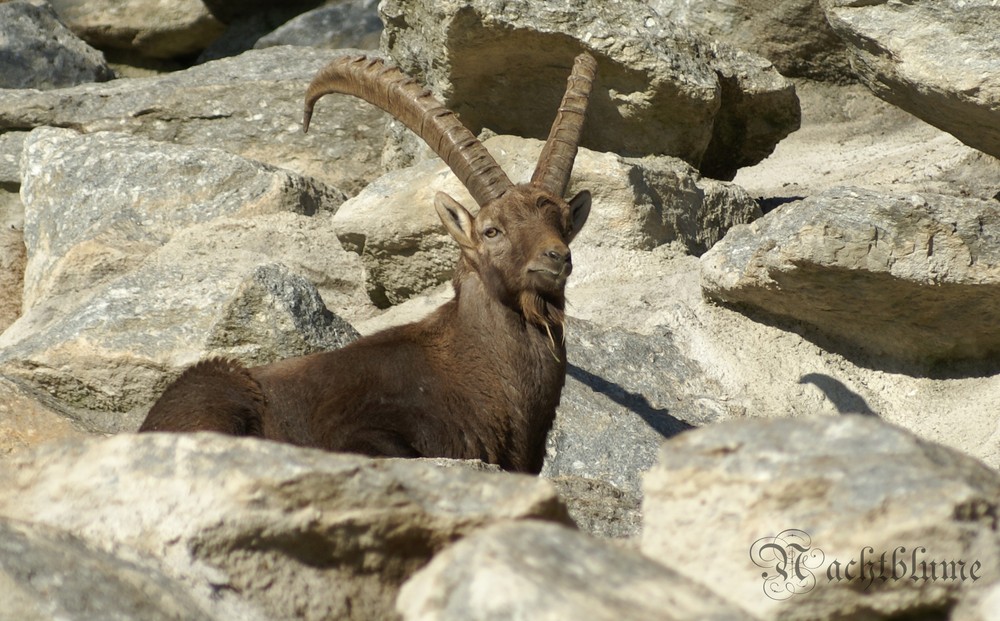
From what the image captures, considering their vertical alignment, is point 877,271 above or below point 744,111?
below

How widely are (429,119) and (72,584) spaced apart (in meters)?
4.46

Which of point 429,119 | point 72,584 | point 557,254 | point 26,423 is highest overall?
point 429,119

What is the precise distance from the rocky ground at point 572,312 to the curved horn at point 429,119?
1.24 metres

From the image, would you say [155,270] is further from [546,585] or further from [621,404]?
[546,585]

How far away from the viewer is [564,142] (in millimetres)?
7340

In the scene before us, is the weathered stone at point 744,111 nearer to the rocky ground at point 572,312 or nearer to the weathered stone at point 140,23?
the rocky ground at point 572,312

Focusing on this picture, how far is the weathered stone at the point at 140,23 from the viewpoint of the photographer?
1603 cm

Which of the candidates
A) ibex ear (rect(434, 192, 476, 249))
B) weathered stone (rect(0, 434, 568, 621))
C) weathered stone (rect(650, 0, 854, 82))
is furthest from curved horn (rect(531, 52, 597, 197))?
weathered stone (rect(650, 0, 854, 82))

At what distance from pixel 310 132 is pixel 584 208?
16.1 feet

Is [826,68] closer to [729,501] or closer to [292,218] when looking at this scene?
[292,218]

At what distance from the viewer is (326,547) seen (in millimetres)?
3439

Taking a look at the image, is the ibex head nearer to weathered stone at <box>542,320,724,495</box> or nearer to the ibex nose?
the ibex nose

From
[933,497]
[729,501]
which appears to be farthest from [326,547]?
[933,497]

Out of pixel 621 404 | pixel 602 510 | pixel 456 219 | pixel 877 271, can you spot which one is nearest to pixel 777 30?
pixel 877 271
